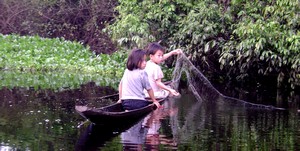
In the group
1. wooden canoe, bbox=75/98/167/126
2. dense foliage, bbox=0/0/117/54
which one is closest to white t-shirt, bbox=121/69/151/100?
wooden canoe, bbox=75/98/167/126

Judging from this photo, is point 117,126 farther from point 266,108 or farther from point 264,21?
point 264,21

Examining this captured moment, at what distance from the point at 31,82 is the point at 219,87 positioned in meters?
4.66

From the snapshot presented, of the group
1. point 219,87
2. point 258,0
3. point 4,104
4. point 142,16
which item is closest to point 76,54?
point 142,16

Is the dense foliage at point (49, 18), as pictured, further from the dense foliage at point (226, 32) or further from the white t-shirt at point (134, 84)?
the white t-shirt at point (134, 84)

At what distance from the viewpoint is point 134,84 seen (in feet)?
28.1

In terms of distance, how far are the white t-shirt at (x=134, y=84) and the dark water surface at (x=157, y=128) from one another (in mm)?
434

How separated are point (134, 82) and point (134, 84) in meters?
0.03

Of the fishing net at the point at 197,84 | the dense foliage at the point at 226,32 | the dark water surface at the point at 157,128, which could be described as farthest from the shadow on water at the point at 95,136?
the dense foliage at the point at 226,32

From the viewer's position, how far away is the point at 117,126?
8133 mm

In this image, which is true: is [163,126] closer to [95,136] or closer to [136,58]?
[136,58]

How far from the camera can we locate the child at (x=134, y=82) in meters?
8.46

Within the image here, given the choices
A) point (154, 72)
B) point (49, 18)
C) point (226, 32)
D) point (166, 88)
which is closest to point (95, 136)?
point (166, 88)

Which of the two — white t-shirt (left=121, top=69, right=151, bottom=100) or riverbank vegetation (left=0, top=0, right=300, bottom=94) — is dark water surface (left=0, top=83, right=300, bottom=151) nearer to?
white t-shirt (left=121, top=69, right=151, bottom=100)

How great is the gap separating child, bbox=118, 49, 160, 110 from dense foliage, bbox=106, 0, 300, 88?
182 inches
